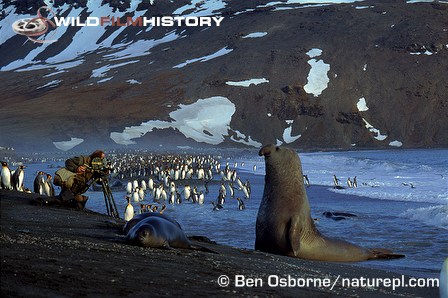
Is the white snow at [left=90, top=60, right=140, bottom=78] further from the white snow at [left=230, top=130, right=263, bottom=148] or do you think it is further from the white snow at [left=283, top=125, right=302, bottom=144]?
the white snow at [left=283, top=125, right=302, bottom=144]

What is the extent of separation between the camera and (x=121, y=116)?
99.8m

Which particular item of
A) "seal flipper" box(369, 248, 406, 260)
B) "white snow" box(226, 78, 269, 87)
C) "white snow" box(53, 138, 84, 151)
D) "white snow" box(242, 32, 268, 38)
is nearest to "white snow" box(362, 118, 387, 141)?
"white snow" box(226, 78, 269, 87)

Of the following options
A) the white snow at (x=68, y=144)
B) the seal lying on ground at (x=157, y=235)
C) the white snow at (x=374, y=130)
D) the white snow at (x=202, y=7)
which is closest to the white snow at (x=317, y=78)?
the white snow at (x=374, y=130)

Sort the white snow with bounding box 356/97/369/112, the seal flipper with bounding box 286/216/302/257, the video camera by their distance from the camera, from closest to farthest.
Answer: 1. the seal flipper with bounding box 286/216/302/257
2. the video camera
3. the white snow with bounding box 356/97/369/112

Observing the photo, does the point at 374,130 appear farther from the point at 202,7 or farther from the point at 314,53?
the point at 202,7

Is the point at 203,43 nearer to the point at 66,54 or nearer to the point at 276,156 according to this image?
the point at 66,54

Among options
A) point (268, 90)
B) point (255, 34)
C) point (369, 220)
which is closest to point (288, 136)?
point (268, 90)

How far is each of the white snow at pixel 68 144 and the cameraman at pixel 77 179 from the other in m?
81.0

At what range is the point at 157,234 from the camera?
24.2 ft

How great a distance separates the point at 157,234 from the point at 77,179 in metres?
4.03

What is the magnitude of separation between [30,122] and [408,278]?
9245cm

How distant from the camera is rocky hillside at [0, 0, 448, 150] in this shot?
319ft

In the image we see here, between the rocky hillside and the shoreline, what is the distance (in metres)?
84.7

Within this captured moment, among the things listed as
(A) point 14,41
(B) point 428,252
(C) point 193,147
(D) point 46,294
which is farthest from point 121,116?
(D) point 46,294
